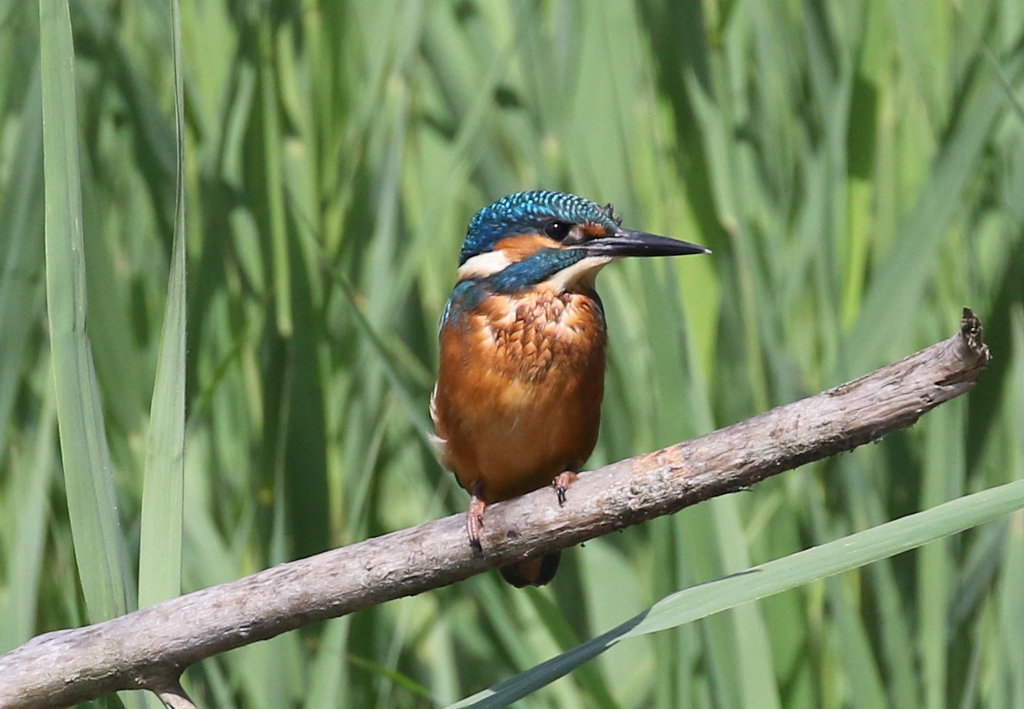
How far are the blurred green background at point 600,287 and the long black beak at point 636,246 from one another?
56 mm

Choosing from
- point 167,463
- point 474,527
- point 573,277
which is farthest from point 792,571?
point 573,277

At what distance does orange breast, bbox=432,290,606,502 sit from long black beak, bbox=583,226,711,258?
0.10 metres

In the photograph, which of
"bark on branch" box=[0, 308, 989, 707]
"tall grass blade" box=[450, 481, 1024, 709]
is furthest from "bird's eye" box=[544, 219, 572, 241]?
"tall grass blade" box=[450, 481, 1024, 709]

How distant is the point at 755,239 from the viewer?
1.48 metres

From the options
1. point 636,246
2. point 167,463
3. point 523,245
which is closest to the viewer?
point 167,463

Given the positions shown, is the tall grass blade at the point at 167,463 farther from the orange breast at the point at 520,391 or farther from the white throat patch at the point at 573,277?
the white throat patch at the point at 573,277

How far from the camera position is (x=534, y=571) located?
164 cm

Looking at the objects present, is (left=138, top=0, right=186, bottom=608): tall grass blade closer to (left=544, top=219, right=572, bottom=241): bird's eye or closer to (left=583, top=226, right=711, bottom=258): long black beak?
(left=583, top=226, right=711, bottom=258): long black beak

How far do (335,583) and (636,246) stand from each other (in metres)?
0.67

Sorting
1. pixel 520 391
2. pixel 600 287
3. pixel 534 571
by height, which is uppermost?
pixel 600 287

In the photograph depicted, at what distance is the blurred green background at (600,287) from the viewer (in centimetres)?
139

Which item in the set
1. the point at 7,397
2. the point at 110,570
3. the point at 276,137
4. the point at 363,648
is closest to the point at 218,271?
the point at 276,137

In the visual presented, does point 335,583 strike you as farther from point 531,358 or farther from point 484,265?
point 484,265

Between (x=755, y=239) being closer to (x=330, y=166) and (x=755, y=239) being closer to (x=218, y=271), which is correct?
(x=330, y=166)
